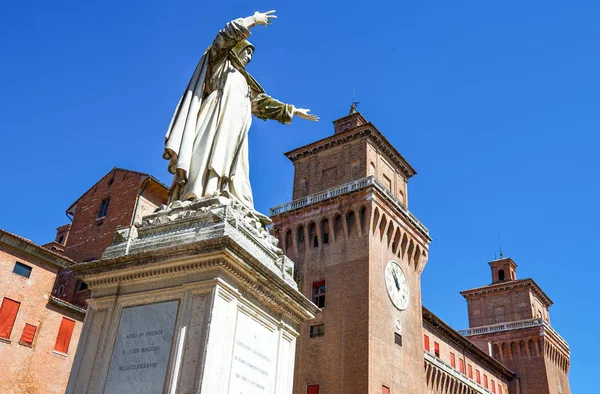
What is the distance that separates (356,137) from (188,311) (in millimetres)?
Result: 34694

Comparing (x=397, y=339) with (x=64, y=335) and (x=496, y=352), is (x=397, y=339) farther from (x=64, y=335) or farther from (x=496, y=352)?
(x=496, y=352)

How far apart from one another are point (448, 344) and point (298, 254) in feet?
55.9

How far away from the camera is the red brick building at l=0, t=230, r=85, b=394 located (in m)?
25.9

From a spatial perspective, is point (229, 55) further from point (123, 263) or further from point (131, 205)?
point (131, 205)

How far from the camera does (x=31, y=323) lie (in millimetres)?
27016

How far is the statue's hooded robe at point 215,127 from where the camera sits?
6.49m

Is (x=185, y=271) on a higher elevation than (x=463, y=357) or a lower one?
lower

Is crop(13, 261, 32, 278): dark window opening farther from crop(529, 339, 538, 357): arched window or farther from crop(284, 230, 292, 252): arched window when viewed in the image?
crop(529, 339, 538, 357): arched window

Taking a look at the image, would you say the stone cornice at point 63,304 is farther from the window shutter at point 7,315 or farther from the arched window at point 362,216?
the arched window at point 362,216

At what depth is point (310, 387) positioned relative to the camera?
31453mm

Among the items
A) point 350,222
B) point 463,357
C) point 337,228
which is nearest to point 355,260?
point 350,222

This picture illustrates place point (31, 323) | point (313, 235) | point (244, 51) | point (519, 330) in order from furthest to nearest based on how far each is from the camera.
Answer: point (519, 330) < point (313, 235) < point (31, 323) < point (244, 51)

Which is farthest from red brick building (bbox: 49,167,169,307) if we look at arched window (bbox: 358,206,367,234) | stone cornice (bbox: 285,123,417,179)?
arched window (bbox: 358,206,367,234)

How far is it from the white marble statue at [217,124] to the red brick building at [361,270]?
82.9ft
